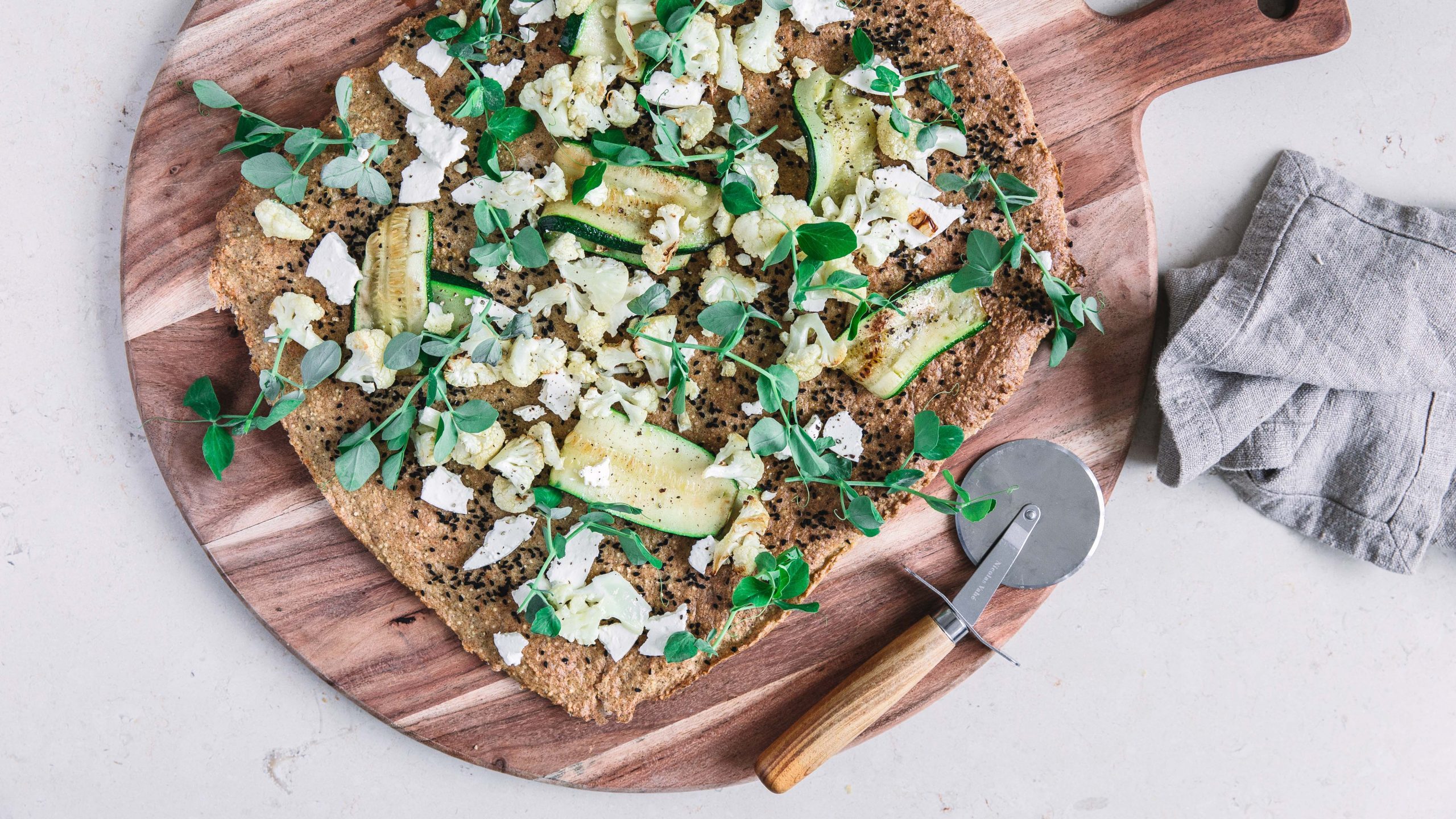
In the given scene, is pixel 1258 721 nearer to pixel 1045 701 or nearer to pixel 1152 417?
pixel 1045 701

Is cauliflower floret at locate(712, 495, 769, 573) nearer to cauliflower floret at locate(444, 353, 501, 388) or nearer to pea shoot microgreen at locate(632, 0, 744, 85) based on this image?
cauliflower floret at locate(444, 353, 501, 388)

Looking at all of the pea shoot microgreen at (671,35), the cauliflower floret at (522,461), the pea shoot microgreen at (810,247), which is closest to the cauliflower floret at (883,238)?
the pea shoot microgreen at (810,247)

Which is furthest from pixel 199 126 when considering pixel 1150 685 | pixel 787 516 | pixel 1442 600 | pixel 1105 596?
pixel 1442 600

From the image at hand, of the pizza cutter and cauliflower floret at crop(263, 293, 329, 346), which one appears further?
the pizza cutter

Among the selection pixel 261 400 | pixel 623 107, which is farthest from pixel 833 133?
pixel 261 400

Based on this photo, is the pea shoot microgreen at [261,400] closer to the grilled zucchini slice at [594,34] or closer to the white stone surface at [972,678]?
the white stone surface at [972,678]

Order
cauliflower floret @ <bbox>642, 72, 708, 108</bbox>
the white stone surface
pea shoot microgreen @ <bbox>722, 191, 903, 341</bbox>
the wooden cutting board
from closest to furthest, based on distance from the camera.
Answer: pea shoot microgreen @ <bbox>722, 191, 903, 341</bbox> → cauliflower floret @ <bbox>642, 72, 708, 108</bbox> → the wooden cutting board → the white stone surface

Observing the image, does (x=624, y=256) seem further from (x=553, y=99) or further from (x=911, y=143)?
(x=911, y=143)

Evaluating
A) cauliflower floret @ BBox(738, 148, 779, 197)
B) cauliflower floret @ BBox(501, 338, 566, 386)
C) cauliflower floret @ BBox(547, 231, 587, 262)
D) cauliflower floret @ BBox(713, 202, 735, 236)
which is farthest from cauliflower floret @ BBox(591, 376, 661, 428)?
cauliflower floret @ BBox(738, 148, 779, 197)
